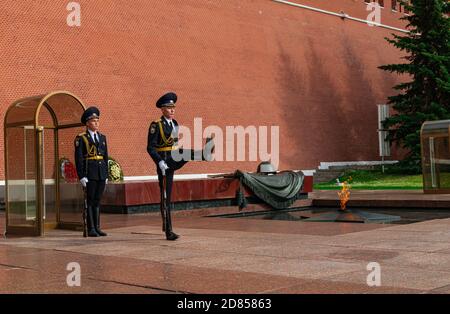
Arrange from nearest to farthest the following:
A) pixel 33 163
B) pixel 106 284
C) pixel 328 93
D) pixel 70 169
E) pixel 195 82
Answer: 1. pixel 106 284
2. pixel 33 163
3. pixel 70 169
4. pixel 195 82
5. pixel 328 93

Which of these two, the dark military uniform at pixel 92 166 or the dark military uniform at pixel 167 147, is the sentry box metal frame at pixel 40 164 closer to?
the dark military uniform at pixel 92 166

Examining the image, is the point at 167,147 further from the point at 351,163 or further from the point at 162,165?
the point at 351,163

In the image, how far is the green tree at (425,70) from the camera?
2548 cm

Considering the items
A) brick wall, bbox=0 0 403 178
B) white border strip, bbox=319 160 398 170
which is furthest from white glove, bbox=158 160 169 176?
white border strip, bbox=319 160 398 170

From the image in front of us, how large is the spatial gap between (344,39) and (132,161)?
1481cm

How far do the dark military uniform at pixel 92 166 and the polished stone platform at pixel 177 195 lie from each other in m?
3.73

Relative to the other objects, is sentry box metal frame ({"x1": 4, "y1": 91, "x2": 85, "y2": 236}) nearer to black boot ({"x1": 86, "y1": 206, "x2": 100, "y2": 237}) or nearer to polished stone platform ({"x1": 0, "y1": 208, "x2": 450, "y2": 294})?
polished stone platform ({"x1": 0, "y1": 208, "x2": 450, "y2": 294})

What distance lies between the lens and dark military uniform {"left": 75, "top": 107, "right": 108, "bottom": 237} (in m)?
7.69

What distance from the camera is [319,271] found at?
4.70 metres

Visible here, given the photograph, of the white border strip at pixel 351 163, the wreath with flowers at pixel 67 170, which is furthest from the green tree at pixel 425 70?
the wreath with flowers at pixel 67 170

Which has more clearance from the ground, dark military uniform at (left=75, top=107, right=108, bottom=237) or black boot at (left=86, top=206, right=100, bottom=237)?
dark military uniform at (left=75, top=107, right=108, bottom=237)

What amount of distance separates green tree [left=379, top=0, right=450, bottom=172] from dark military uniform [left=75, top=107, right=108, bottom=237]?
19.7 metres

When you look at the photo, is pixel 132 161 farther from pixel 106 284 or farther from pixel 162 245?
pixel 106 284

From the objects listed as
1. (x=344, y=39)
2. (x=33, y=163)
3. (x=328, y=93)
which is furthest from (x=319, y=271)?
(x=344, y=39)
